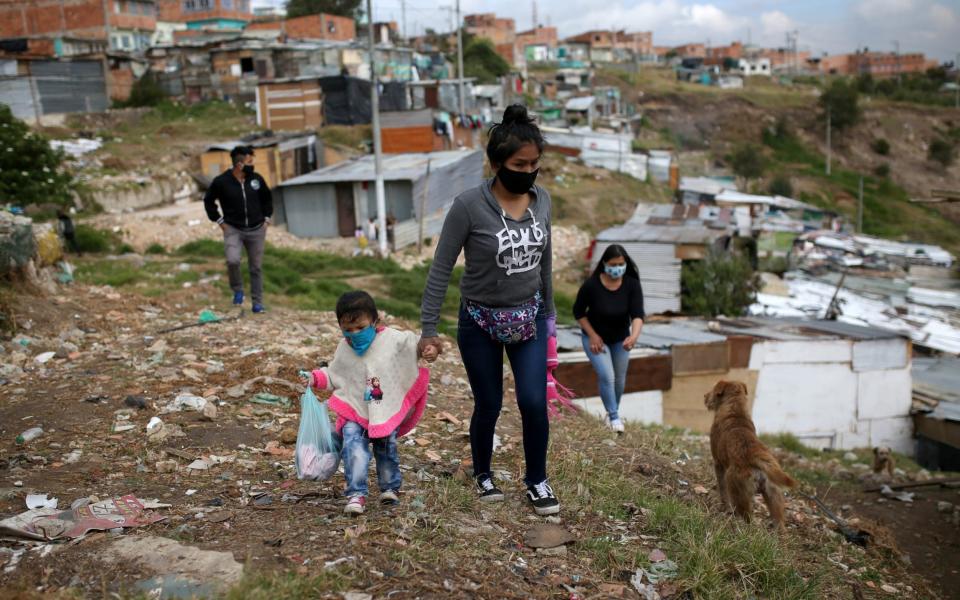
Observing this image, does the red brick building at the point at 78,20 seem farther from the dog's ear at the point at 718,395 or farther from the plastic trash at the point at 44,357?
the dog's ear at the point at 718,395

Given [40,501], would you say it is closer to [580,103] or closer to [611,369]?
[611,369]

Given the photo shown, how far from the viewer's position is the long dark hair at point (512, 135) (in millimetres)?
3381

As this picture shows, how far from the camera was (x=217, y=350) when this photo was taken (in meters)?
6.76

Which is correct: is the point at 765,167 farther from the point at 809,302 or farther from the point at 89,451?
the point at 89,451

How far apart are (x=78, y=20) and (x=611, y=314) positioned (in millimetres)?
44532

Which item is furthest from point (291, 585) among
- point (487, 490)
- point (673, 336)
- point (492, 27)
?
point (492, 27)

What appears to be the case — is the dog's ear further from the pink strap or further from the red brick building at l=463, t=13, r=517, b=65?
the red brick building at l=463, t=13, r=517, b=65

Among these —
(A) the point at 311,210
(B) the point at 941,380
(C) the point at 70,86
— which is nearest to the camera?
(B) the point at 941,380

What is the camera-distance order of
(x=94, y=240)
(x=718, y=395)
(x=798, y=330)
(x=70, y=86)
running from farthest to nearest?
(x=70, y=86) < (x=94, y=240) < (x=798, y=330) < (x=718, y=395)

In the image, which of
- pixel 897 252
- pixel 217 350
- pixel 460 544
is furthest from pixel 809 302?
pixel 460 544

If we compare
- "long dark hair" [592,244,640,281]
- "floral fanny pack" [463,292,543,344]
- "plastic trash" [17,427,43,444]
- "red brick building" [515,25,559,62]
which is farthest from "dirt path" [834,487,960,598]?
"red brick building" [515,25,559,62]

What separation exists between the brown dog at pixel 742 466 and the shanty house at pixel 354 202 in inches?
650

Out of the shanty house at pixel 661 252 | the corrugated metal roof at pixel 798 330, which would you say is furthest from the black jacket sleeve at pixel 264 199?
the shanty house at pixel 661 252

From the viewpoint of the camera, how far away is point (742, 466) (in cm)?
447
